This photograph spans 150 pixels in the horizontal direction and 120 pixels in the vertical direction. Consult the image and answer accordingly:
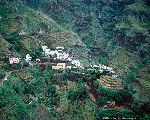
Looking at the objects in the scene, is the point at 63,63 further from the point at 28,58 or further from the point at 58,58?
the point at 28,58

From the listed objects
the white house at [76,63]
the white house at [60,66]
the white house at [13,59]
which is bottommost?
the white house at [76,63]

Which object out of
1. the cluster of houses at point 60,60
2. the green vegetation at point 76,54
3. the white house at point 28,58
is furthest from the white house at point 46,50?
the white house at point 28,58

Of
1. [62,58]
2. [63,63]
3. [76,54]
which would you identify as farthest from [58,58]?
[76,54]

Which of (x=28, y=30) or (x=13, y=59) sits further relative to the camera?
(x=28, y=30)

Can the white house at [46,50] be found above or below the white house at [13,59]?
below

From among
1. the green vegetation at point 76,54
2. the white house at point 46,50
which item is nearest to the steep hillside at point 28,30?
the green vegetation at point 76,54

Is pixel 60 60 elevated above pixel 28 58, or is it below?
below

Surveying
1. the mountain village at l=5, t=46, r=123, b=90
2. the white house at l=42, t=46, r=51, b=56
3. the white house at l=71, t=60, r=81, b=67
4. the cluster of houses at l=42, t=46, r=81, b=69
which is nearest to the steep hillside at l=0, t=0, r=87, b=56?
the white house at l=42, t=46, r=51, b=56

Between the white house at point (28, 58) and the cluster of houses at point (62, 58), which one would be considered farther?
the white house at point (28, 58)

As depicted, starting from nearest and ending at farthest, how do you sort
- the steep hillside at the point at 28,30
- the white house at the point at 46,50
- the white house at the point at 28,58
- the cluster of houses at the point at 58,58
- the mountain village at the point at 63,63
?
the mountain village at the point at 63,63
the cluster of houses at the point at 58,58
the white house at the point at 28,58
the white house at the point at 46,50
the steep hillside at the point at 28,30

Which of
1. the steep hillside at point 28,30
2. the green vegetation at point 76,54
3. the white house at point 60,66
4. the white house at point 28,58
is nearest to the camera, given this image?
the green vegetation at point 76,54

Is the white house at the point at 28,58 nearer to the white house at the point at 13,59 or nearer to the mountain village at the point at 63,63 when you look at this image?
the mountain village at the point at 63,63

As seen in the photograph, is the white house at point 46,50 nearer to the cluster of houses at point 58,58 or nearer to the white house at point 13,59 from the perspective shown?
the cluster of houses at point 58,58
